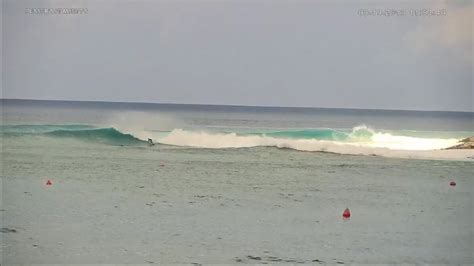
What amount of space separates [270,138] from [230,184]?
12.2 inches

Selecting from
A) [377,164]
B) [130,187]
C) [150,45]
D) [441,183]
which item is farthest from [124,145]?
[441,183]

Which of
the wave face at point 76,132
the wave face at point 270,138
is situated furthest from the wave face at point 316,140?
the wave face at point 76,132

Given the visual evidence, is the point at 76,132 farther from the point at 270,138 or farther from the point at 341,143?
the point at 341,143

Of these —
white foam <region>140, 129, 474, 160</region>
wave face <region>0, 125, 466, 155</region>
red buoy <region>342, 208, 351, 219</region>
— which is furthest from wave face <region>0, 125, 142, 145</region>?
red buoy <region>342, 208, 351, 219</region>

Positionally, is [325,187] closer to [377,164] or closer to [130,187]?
[377,164]

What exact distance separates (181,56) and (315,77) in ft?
2.20

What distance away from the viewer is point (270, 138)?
10.7 feet

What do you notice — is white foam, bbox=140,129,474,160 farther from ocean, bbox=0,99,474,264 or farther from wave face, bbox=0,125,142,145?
wave face, bbox=0,125,142,145

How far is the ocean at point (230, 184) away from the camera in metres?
2.99

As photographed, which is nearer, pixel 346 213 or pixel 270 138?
pixel 346 213

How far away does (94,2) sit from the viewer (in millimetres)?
3148

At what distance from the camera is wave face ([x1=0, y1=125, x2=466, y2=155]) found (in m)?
3.15

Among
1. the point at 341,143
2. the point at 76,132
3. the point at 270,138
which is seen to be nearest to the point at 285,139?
the point at 270,138

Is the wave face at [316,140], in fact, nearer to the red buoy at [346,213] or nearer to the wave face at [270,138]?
the wave face at [270,138]
